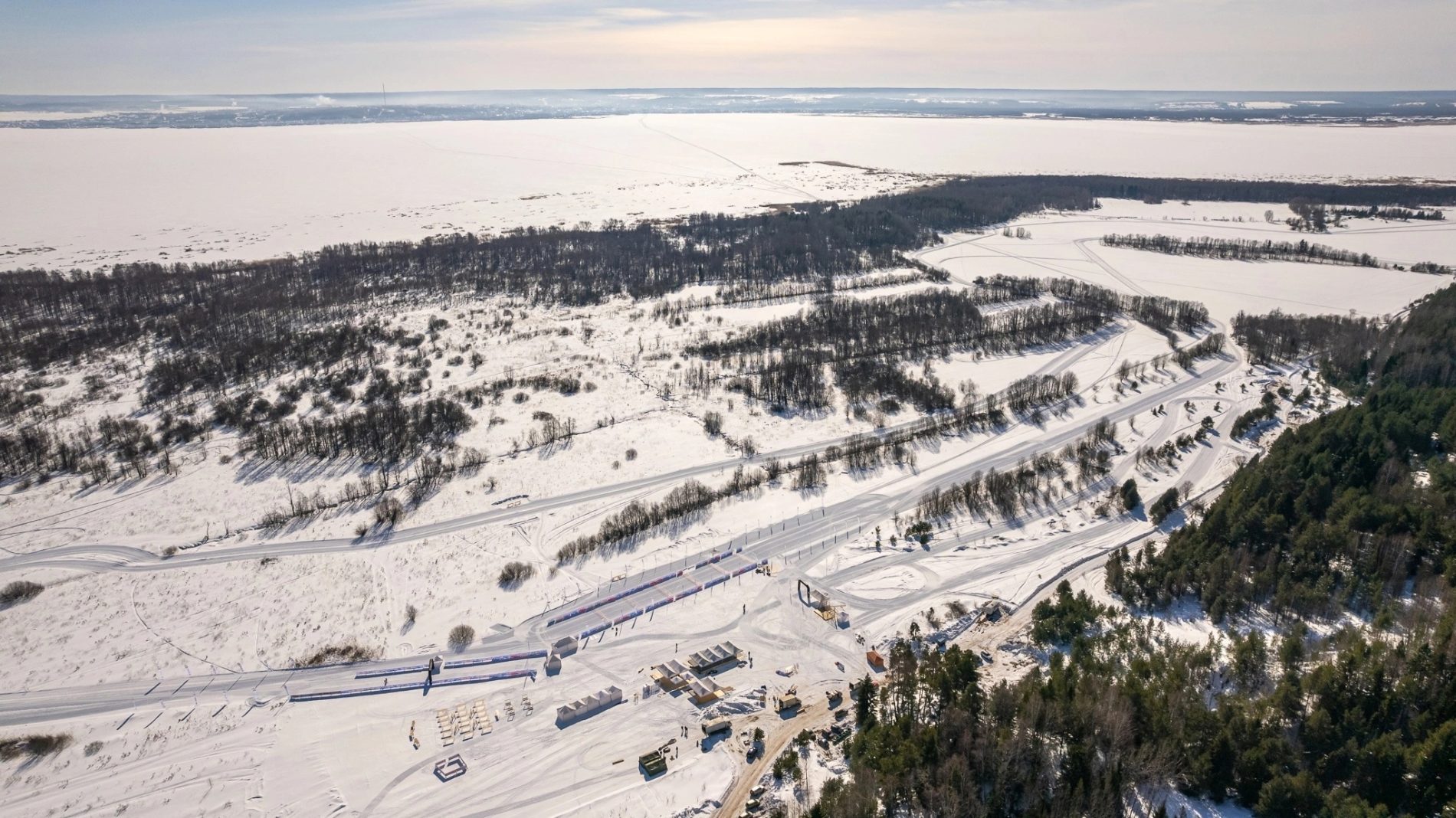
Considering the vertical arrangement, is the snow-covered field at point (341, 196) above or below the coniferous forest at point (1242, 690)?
above

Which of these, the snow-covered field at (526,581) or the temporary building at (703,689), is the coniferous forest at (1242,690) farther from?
the temporary building at (703,689)

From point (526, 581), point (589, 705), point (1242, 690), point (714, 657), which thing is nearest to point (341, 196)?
point (526, 581)

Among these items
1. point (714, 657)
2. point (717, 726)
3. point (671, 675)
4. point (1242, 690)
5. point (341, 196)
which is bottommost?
point (717, 726)

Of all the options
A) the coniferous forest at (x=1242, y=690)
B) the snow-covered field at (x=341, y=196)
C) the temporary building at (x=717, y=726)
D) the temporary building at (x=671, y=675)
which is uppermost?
the snow-covered field at (x=341, y=196)

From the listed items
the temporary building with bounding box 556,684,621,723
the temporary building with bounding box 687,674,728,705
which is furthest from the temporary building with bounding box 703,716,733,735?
the temporary building with bounding box 556,684,621,723

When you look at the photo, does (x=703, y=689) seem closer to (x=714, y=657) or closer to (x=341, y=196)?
(x=714, y=657)

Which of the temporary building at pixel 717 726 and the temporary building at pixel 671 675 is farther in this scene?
the temporary building at pixel 671 675

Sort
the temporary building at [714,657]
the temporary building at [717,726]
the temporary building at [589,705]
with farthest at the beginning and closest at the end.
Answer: the temporary building at [714,657], the temporary building at [589,705], the temporary building at [717,726]

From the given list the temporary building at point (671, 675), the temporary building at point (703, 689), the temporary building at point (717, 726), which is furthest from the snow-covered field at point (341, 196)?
the temporary building at point (717, 726)

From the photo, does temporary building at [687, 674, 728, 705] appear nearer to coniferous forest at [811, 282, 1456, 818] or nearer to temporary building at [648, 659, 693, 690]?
temporary building at [648, 659, 693, 690]
